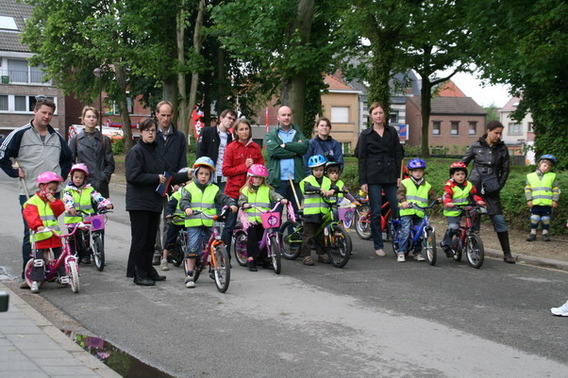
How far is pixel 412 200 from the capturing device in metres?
10.8

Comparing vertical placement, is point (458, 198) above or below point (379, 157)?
below

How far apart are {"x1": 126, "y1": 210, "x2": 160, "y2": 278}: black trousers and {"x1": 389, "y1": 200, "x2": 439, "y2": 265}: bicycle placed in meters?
3.79

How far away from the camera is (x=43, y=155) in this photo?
28.9 ft

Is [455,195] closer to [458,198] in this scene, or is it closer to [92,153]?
[458,198]

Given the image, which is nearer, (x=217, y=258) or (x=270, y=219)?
(x=217, y=258)

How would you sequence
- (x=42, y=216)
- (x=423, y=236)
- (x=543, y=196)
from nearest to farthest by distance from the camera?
(x=42, y=216), (x=423, y=236), (x=543, y=196)

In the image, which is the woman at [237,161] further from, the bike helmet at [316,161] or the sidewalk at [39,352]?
the sidewalk at [39,352]

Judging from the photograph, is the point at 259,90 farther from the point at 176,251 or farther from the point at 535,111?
the point at 176,251

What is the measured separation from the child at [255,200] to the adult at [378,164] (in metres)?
1.91

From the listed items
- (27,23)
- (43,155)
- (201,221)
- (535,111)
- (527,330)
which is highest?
(27,23)

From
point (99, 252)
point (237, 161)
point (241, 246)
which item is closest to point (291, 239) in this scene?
point (241, 246)

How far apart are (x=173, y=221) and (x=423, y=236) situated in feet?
11.5

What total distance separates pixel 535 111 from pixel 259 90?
15860 mm

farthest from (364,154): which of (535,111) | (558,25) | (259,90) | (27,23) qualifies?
(27,23)
